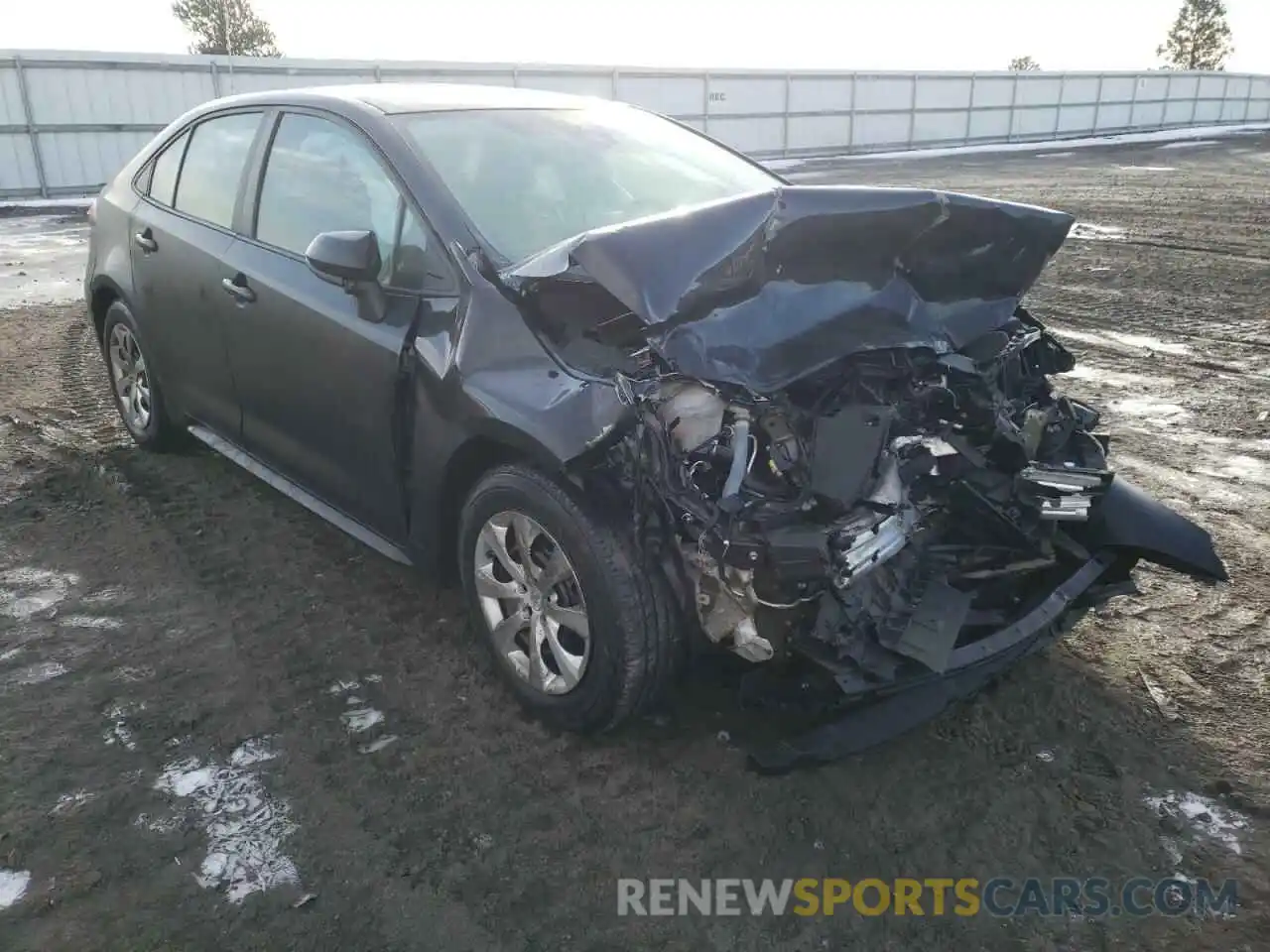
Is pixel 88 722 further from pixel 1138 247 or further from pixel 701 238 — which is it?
pixel 1138 247

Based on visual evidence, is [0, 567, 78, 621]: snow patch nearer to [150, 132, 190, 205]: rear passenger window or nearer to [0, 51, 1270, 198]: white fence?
[150, 132, 190, 205]: rear passenger window

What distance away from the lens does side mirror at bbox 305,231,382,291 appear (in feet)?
10.1

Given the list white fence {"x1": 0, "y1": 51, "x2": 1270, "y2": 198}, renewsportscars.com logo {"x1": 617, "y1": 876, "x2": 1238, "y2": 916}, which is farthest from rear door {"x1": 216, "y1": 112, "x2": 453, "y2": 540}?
white fence {"x1": 0, "y1": 51, "x2": 1270, "y2": 198}

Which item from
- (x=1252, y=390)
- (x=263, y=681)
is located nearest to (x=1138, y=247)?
(x=1252, y=390)

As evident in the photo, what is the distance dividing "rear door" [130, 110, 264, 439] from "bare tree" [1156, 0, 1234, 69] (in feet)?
233

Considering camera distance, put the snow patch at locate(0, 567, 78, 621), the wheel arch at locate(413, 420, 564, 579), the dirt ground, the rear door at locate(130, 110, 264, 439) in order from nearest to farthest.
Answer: the dirt ground → the wheel arch at locate(413, 420, 564, 579) → the snow patch at locate(0, 567, 78, 621) → the rear door at locate(130, 110, 264, 439)

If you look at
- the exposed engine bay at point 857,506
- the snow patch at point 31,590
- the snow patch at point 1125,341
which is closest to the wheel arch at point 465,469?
the exposed engine bay at point 857,506

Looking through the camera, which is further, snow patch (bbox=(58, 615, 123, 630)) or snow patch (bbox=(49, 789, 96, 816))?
snow patch (bbox=(58, 615, 123, 630))

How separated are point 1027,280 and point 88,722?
3.37 meters

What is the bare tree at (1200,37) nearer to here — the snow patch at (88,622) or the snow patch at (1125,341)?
the snow patch at (1125,341)

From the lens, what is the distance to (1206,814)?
2.62 metres

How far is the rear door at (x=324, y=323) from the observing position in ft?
10.5

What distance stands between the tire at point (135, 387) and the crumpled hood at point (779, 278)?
2.79 metres

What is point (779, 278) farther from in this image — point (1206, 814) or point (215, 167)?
point (215, 167)
